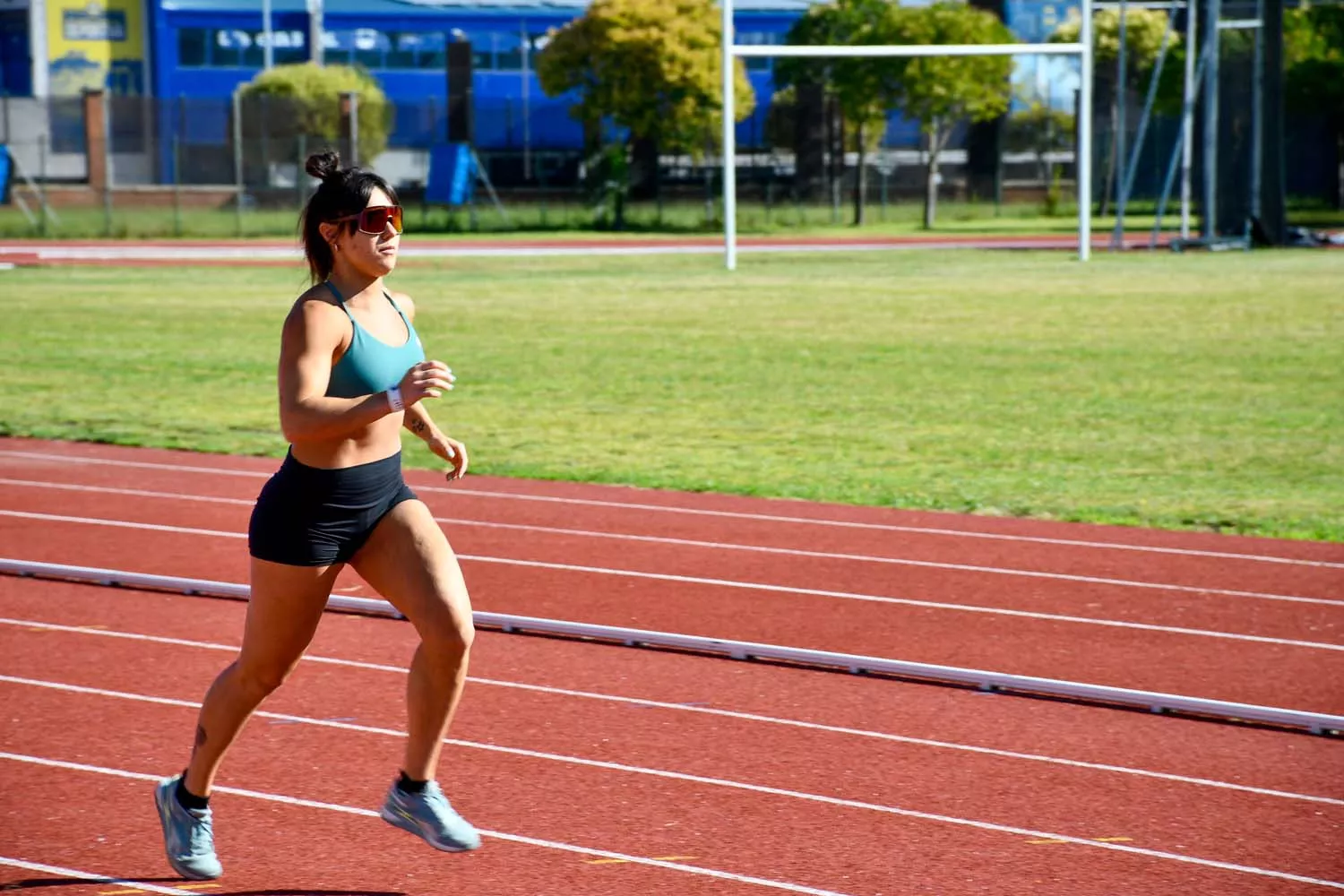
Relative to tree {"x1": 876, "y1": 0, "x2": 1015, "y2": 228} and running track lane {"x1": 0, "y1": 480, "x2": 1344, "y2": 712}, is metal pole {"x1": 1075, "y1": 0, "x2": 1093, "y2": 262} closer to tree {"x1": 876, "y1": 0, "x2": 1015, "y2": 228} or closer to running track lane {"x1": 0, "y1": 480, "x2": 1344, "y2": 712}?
tree {"x1": 876, "y1": 0, "x2": 1015, "y2": 228}

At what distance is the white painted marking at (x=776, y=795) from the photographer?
186 inches

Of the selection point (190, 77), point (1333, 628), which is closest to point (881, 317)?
point (1333, 628)

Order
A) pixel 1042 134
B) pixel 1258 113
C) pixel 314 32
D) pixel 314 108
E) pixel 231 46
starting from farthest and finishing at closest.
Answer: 1. pixel 231 46
2. pixel 314 32
3. pixel 1042 134
4. pixel 314 108
5. pixel 1258 113

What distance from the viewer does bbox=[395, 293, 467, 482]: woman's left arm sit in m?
4.90

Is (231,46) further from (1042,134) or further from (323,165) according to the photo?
(323,165)

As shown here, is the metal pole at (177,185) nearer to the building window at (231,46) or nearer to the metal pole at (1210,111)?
the metal pole at (1210,111)

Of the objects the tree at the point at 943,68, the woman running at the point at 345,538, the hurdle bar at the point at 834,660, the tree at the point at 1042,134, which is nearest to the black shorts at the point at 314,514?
the woman running at the point at 345,538

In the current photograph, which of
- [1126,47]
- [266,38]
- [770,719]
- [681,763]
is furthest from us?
[266,38]

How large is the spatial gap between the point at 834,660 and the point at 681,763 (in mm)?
1434

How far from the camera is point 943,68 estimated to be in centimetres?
4994

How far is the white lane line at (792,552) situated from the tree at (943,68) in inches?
1628

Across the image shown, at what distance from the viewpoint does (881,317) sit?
2258cm

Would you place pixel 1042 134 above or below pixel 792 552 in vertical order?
above

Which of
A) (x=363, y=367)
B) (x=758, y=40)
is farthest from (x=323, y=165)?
(x=758, y=40)
